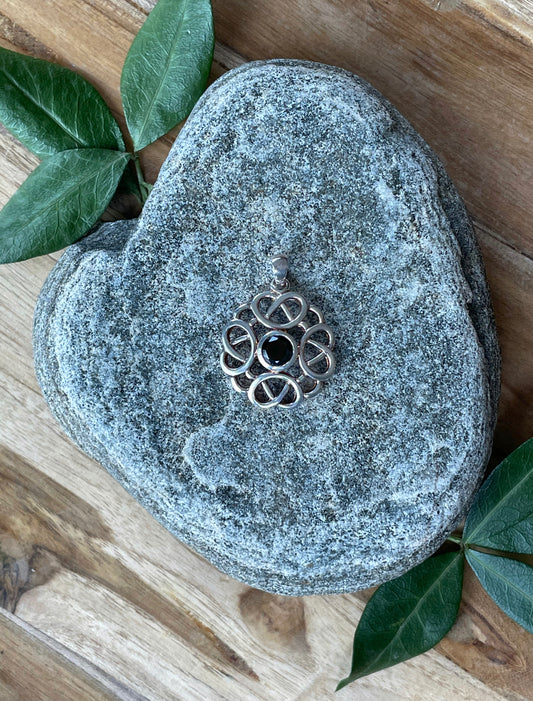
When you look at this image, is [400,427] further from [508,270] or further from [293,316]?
[508,270]

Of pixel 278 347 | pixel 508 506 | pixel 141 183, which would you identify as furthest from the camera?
pixel 141 183

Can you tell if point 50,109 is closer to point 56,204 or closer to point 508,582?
point 56,204

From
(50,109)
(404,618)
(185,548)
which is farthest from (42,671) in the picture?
(50,109)

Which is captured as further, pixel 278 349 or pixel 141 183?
pixel 141 183

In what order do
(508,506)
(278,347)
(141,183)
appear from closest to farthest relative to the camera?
(278,347)
(508,506)
(141,183)

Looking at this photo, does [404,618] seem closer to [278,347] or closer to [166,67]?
[278,347]

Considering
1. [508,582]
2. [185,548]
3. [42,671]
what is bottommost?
[42,671]

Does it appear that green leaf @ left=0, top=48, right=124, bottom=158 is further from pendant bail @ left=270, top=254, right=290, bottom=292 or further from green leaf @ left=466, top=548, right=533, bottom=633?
green leaf @ left=466, top=548, right=533, bottom=633

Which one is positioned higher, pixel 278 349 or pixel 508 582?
pixel 278 349
